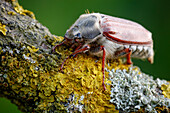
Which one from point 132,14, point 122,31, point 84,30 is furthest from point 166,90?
point 132,14

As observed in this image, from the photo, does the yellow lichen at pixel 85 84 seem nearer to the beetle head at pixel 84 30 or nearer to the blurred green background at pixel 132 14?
the beetle head at pixel 84 30

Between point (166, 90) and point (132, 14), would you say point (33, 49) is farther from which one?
point (132, 14)

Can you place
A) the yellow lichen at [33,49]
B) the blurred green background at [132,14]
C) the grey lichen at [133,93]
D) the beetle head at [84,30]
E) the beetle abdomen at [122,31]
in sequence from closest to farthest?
1. the yellow lichen at [33,49]
2. the grey lichen at [133,93]
3. the beetle head at [84,30]
4. the beetle abdomen at [122,31]
5. the blurred green background at [132,14]

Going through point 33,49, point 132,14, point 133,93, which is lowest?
point 133,93

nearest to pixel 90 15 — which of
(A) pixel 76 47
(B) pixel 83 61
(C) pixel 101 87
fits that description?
(A) pixel 76 47

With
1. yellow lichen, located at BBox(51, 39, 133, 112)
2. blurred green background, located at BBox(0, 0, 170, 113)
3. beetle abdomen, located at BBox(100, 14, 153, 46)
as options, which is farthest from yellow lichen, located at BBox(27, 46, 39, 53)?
blurred green background, located at BBox(0, 0, 170, 113)

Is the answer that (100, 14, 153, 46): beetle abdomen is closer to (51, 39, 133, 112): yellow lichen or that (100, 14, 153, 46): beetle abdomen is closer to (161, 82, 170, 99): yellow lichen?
(51, 39, 133, 112): yellow lichen

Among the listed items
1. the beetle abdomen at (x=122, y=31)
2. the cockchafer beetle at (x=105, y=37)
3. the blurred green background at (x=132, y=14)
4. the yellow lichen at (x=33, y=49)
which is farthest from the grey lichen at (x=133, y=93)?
the blurred green background at (x=132, y=14)
